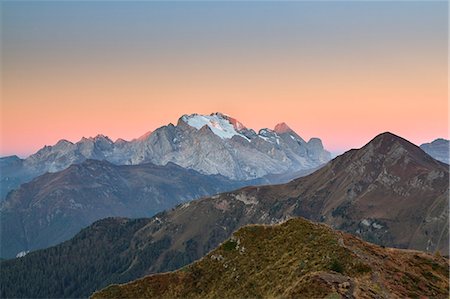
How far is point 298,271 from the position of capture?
43094 mm

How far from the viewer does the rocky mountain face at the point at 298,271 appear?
37344mm

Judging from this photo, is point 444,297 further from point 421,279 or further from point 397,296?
point 397,296

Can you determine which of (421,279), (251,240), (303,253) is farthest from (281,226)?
(421,279)

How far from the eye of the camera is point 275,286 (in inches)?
1715

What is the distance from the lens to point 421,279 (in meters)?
45.6

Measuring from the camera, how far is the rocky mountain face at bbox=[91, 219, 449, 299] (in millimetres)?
37344

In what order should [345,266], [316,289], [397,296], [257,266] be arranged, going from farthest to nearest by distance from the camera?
[257,266] < [345,266] < [397,296] < [316,289]

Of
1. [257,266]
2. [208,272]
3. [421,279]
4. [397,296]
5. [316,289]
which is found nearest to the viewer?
[316,289]

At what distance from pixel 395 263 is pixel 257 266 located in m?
15.4

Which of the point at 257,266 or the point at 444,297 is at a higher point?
the point at 257,266

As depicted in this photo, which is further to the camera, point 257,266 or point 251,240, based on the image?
point 251,240

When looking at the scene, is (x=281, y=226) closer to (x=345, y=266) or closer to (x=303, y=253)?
(x=303, y=253)

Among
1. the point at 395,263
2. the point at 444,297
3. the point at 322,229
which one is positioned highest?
the point at 322,229

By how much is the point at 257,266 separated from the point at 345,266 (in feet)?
38.7
